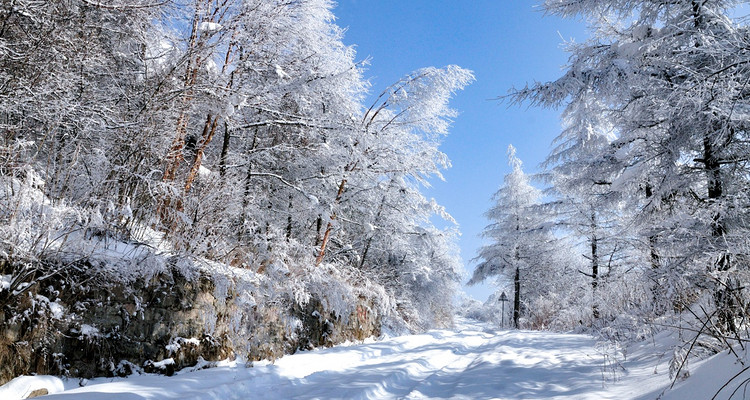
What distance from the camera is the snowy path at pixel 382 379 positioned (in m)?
3.95

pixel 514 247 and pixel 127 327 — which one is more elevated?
pixel 514 247

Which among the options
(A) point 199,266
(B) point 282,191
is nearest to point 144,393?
(A) point 199,266

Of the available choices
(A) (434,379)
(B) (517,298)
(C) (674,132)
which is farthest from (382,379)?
(B) (517,298)

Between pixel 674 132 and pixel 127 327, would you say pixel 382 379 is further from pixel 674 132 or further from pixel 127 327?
pixel 674 132

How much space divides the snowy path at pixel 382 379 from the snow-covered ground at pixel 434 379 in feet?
0.04

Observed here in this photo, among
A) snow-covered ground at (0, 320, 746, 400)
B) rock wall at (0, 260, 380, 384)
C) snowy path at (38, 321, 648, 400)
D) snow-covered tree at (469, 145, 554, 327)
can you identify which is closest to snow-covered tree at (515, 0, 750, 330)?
snow-covered ground at (0, 320, 746, 400)

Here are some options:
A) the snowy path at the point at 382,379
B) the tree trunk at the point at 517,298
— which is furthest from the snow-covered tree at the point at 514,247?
the snowy path at the point at 382,379

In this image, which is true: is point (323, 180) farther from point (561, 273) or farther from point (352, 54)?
point (561, 273)

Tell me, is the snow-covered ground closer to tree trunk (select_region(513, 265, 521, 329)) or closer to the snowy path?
the snowy path

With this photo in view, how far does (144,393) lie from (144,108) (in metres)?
4.17

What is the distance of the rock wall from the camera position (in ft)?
11.3

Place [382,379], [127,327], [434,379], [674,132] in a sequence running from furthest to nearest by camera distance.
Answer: [674,132], [434,379], [382,379], [127,327]

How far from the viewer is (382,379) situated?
16.6 ft

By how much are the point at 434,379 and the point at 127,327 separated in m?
3.97
